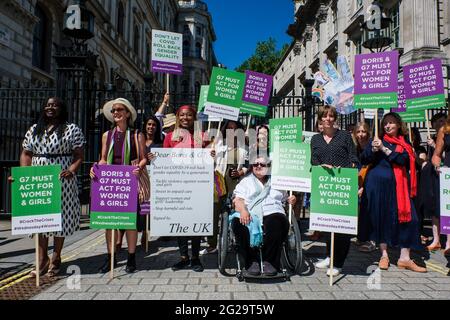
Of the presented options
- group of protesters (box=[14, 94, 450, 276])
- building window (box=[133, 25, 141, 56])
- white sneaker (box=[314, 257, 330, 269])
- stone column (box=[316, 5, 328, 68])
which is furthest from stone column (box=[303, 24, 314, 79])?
white sneaker (box=[314, 257, 330, 269])

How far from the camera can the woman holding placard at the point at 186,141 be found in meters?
4.23

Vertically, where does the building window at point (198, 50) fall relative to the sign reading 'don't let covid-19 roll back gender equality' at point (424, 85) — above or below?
above

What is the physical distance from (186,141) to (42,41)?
14832 millimetres

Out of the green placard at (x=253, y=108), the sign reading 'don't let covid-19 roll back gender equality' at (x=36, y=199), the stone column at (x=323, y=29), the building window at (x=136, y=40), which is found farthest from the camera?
the building window at (x=136, y=40)

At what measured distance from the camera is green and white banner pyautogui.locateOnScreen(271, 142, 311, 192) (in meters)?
4.14

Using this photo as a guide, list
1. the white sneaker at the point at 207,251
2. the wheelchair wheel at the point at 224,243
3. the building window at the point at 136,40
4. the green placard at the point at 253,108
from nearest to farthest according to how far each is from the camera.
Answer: the wheelchair wheel at the point at 224,243
the white sneaker at the point at 207,251
the green placard at the point at 253,108
the building window at the point at 136,40

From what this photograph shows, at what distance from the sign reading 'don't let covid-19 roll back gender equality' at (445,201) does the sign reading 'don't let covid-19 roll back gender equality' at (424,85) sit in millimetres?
1850

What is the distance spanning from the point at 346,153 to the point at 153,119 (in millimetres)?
3112

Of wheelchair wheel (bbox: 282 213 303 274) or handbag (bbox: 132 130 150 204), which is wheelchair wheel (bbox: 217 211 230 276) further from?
handbag (bbox: 132 130 150 204)

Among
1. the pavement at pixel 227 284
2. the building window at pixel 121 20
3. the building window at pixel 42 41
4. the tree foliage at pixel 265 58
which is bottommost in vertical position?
the pavement at pixel 227 284

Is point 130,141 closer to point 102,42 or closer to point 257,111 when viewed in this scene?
point 257,111

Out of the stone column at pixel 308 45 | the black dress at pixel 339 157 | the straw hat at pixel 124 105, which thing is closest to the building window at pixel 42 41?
the straw hat at pixel 124 105

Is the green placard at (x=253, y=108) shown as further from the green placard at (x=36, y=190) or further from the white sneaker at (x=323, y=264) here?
the green placard at (x=36, y=190)

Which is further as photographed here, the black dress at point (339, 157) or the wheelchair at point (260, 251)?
the black dress at point (339, 157)
